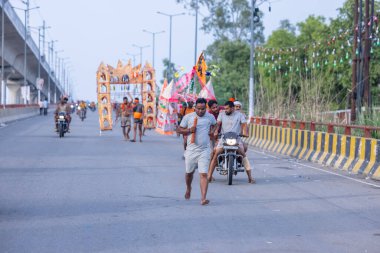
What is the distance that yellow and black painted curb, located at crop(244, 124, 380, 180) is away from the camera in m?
17.0

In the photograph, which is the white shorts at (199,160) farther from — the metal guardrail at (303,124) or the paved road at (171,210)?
the metal guardrail at (303,124)

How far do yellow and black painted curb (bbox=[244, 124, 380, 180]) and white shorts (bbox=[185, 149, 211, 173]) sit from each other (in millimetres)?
5779

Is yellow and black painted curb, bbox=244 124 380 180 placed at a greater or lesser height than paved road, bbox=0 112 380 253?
greater

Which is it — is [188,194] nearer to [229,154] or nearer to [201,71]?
[229,154]

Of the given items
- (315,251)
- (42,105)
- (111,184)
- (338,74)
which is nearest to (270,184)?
(111,184)

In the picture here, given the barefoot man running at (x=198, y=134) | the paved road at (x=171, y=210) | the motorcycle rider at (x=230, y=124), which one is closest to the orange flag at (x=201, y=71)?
the paved road at (x=171, y=210)

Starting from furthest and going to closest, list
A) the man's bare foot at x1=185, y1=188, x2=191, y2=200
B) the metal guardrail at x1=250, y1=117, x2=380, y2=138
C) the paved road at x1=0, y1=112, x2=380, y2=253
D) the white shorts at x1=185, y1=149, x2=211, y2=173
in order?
the metal guardrail at x1=250, y1=117, x2=380, y2=138, the man's bare foot at x1=185, y1=188, x2=191, y2=200, the white shorts at x1=185, y1=149, x2=211, y2=173, the paved road at x1=0, y1=112, x2=380, y2=253

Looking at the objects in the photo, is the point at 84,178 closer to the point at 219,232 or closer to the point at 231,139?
the point at 231,139

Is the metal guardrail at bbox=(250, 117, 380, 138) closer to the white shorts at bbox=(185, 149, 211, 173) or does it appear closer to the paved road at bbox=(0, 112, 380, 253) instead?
the paved road at bbox=(0, 112, 380, 253)

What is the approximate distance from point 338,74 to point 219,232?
39107 millimetres

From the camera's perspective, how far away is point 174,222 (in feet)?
32.7

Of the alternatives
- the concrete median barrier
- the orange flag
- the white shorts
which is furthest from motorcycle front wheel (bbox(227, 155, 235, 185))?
the concrete median barrier

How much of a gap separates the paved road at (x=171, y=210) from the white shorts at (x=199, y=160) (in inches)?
21.6

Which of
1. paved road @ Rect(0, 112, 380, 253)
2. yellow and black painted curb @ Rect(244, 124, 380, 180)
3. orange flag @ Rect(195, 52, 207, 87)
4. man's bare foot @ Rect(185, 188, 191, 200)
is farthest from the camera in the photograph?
orange flag @ Rect(195, 52, 207, 87)
